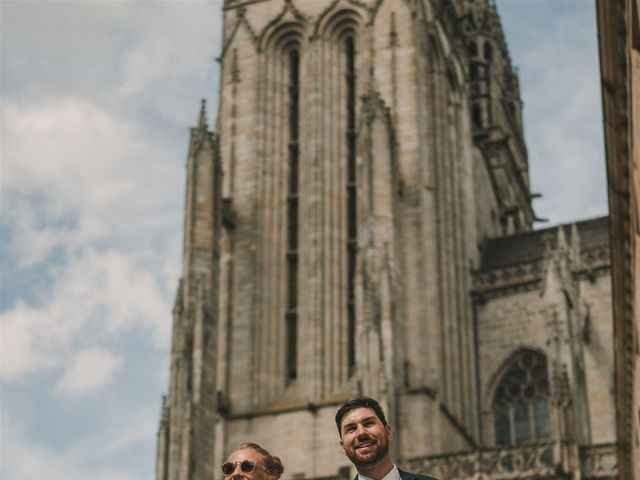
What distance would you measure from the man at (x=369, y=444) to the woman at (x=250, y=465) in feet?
1.00

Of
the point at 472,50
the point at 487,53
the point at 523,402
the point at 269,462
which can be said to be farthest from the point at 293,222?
the point at 269,462

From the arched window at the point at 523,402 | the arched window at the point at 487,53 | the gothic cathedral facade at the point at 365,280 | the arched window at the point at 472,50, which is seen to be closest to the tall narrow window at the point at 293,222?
the gothic cathedral facade at the point at 365,280

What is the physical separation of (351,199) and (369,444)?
2486cm

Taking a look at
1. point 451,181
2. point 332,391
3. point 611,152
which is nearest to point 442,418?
point 332,391

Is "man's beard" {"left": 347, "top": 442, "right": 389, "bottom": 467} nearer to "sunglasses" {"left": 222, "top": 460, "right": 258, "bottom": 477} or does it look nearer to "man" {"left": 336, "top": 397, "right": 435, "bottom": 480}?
"man" {"left": 336, "top": 397, "right": 435, "bottom": 480}

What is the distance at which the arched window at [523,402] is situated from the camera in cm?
2844

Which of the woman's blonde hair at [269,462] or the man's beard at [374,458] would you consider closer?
the man's beard at [374,458]

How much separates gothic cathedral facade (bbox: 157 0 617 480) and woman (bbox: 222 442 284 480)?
19.0 m

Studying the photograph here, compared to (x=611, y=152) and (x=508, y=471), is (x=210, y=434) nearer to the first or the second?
(x=508, y=471)

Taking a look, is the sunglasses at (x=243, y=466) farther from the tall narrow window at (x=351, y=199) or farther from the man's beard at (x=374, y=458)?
the tall narrow window at (x=351, y=199)

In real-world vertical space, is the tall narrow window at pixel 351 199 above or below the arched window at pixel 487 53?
below

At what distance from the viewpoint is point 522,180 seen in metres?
41.3

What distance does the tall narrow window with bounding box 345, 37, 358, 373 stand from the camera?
90.7ft

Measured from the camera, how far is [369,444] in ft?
13.5
